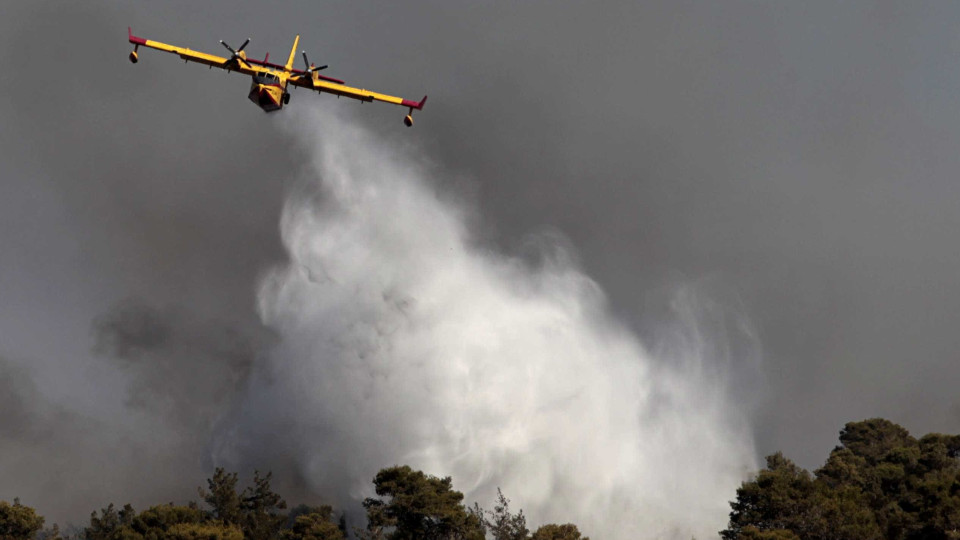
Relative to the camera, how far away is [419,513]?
368 feet

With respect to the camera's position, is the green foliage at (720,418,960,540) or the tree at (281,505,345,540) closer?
the green foliage at (720,418,960,540)

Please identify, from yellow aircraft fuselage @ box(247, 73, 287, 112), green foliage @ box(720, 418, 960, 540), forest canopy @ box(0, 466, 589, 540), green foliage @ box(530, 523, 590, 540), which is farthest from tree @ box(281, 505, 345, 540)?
yellow aircraft fuselage @ box(247, 73, 287, 112)

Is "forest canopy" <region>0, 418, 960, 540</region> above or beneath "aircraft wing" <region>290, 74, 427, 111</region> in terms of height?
beneath

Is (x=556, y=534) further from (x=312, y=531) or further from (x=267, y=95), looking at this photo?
(x=267, y=95)

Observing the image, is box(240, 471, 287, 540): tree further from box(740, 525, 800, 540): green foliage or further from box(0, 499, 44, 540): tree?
box(740, 525, 800, 540): green foliage

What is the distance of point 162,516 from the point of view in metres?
118

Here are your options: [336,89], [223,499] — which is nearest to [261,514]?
[223,499]

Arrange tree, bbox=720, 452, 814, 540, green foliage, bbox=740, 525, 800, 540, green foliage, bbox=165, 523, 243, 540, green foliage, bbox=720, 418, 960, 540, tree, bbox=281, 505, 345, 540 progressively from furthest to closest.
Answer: tree, bbox=281, 505, 345, 540
green foliage, bbox=165, 523, 243, 540
tree, bbox=720, 452, 814, 540
green foliage, bbox=720, 418, 960, 540
green foliage, bbox=740, 525, 800, 540

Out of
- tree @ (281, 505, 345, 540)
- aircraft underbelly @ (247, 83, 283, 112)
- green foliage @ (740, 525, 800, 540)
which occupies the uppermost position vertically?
aircraft underbelly @ (247, 83, 283, 112)

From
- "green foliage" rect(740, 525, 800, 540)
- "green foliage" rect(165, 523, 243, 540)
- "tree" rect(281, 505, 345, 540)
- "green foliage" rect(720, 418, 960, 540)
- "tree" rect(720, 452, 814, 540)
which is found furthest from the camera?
"tree" rect(281, 505, 345, 540)

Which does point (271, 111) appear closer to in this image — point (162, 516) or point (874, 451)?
point (162, 516)

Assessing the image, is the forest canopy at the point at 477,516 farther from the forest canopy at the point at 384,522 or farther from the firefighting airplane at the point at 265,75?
the firefighting airplane at the point at 265,75

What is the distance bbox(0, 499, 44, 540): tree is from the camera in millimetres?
114688

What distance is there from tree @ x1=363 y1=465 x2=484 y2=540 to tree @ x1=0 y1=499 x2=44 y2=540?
41414mm
